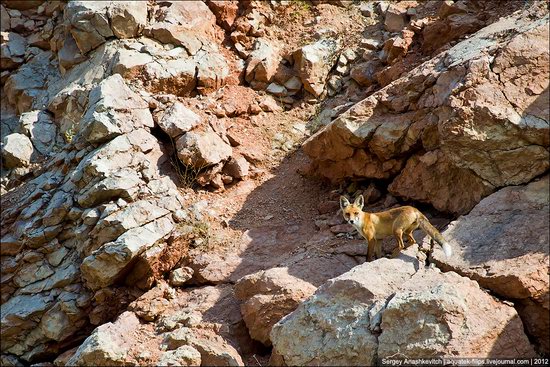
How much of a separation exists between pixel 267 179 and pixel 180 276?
10.1ft

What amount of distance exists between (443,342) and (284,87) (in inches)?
341

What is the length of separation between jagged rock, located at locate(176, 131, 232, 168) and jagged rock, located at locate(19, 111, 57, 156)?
407 centimetres

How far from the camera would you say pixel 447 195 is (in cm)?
948

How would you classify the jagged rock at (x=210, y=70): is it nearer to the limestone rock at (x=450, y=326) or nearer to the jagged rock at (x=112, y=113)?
the jagged rock at (x=112, y=113)

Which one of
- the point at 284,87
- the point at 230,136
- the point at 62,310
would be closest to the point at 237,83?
the point at 284,87

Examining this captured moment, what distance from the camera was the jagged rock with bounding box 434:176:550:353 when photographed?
7.29 metres

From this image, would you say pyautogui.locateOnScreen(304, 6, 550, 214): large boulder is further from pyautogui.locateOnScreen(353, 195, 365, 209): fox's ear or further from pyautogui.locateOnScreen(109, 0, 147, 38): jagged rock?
pyautogui.locateOnScreen(109, 0, 147, 38): jagged rock

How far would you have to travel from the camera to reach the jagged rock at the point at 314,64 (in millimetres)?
14023

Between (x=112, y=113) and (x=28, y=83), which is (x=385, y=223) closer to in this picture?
(x=112, y=113)

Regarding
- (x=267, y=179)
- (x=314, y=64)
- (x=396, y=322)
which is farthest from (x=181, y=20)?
(x=396, y=322)

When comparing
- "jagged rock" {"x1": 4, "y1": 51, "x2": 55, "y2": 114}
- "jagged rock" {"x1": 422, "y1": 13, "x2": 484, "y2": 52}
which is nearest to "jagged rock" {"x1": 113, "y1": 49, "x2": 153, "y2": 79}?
"jagged rock" {"x1": 4, "y1": 51, "x2": 55, "y2": 114}

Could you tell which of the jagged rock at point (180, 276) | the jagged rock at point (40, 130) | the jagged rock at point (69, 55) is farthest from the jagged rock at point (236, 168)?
the jagged rock at point (69, 55)

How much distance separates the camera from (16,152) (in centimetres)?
1368

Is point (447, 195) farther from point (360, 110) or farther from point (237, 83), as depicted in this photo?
point (237, 83)
